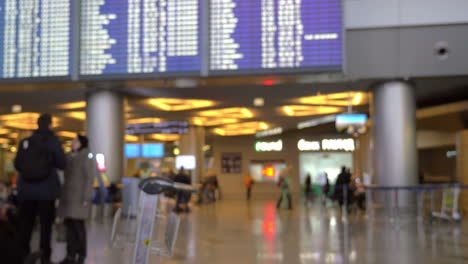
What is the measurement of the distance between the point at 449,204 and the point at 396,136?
1992mm

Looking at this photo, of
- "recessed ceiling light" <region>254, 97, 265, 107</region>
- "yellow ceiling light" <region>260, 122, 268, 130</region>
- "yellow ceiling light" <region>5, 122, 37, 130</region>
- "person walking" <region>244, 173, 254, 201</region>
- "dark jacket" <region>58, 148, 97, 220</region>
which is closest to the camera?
"dark jacket" <region>58, 148, 97, 220</region>

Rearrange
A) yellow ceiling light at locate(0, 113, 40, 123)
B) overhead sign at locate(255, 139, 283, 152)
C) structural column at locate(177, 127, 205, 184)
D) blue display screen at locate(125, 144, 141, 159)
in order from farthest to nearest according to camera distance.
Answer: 1. overhead sign at locate(255, 139, 283, 152)
2. blue display screen at locate(125, 144, 141, 159)
3. structural column at locate(177, 127, 205, 184)
4. yellow ceiling light at locate(0, 113, 40, 123)

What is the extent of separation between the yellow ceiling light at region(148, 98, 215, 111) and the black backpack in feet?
29.6

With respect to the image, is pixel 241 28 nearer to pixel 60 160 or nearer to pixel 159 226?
pixel 159 226

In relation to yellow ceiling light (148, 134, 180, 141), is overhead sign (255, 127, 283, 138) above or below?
above

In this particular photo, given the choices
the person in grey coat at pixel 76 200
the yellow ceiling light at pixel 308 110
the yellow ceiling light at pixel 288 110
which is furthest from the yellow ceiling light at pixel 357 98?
the person in grey coat at pixel 76 200

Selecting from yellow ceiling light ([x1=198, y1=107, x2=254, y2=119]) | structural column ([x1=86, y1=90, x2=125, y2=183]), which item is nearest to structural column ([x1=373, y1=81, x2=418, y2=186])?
structural column ([x1=86, y1=90, x2=125, y2=183])

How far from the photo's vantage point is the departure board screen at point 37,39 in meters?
10.9

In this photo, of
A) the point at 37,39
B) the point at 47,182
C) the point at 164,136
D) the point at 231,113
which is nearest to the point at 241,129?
the point at 164,136

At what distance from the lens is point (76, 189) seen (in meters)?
5.63

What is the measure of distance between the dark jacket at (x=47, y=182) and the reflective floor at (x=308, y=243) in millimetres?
1174

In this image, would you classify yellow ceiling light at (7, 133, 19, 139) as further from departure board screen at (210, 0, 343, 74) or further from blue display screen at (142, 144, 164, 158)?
departure board screen at (210, 0, 343, 74)

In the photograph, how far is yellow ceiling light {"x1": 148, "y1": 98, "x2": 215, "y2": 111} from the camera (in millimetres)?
14859

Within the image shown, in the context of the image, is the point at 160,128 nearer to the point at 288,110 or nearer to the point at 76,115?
the point at 76,115
